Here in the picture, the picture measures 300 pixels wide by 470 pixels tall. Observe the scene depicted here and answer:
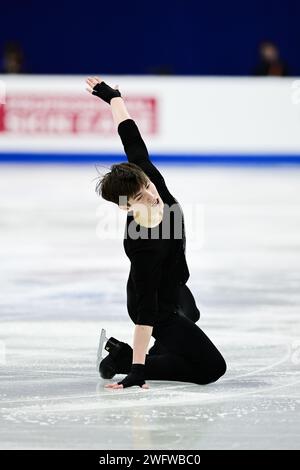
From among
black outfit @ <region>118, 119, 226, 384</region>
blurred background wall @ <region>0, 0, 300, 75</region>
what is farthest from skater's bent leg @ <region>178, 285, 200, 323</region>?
blurred background wall @ <region>0, 0, 300, 75</region>

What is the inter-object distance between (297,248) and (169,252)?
151 inches

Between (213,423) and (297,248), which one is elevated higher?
(297,248)

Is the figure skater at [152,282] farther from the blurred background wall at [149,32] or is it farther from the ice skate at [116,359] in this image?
the blurred background wall at [149,32]

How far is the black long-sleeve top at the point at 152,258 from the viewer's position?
12.5 ft

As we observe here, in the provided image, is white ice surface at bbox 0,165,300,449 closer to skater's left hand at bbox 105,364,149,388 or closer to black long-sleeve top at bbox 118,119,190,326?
skater's left hand at bbox 105,364,149,388

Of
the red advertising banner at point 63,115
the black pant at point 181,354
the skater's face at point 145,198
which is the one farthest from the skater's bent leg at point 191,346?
the red advertising banner at point 63,115

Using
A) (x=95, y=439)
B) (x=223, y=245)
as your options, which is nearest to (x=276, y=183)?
(x=223, y=245)

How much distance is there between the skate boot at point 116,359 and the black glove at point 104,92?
89 centimetres

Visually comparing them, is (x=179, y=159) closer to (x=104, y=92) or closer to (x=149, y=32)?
(x=149, y=32)

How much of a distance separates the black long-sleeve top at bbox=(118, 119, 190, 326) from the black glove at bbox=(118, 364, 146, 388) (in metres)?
0.17

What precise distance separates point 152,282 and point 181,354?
0.37 metres

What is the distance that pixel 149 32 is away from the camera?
16922 millimetres

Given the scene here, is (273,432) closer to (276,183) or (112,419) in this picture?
(112,419)

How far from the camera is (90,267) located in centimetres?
688
